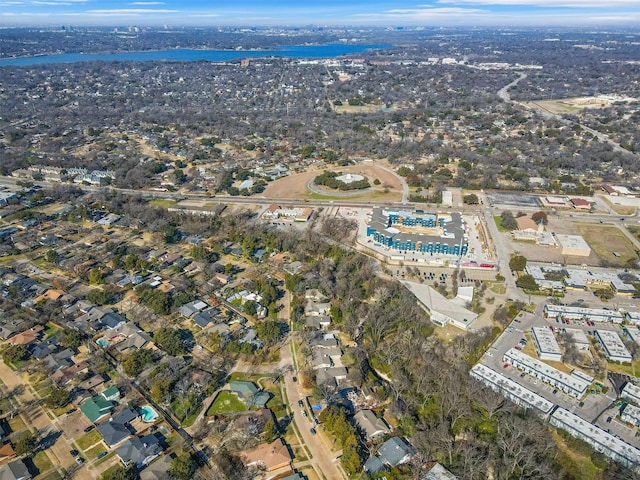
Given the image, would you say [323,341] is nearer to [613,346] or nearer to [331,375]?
[331,375]

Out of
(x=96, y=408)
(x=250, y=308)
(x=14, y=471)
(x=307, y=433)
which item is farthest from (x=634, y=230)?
(x=14, y=471)

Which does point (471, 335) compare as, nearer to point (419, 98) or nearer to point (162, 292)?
point (162, 292)

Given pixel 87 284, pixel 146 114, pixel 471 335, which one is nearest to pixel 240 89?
pixel 146 114

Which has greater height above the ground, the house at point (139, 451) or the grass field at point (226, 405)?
the house at point (139, 451)

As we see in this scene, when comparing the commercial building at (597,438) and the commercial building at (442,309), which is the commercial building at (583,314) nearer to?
the commercial building at (442,309)

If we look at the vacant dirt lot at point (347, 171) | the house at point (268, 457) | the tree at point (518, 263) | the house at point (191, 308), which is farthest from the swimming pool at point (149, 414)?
the vacant dirt lot at point (347, 171)

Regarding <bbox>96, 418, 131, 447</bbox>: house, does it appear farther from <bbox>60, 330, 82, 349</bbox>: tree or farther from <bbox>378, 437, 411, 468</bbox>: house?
<bbox>378, 437, 411, 468</bbox>: house

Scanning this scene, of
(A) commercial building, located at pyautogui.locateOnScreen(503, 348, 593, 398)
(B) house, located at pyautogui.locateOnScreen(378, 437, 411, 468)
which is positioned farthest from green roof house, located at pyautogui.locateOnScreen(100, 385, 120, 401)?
(A) commercial building, located at pyautogui.locateOnScreen(503, 348, 593, 398)
